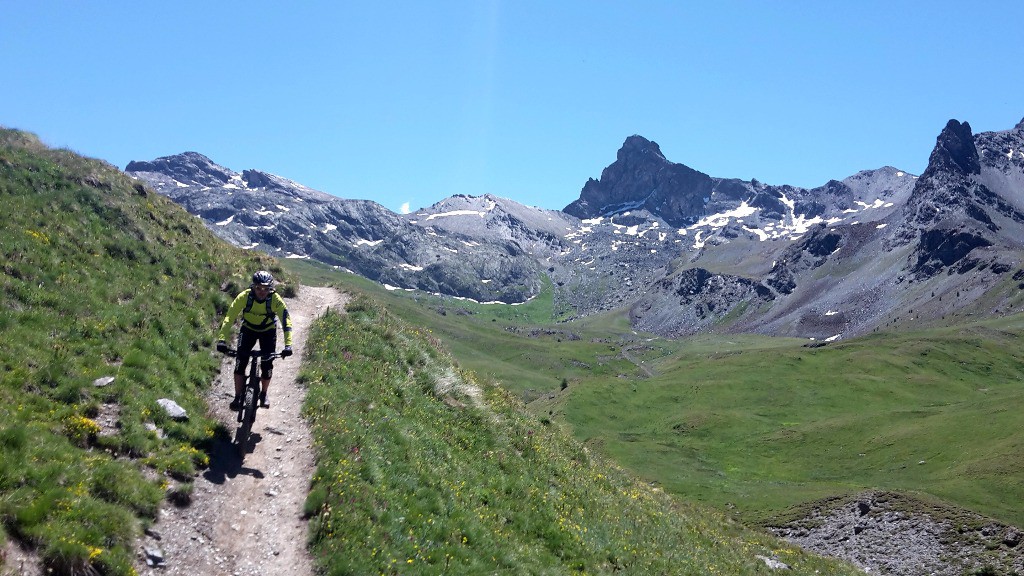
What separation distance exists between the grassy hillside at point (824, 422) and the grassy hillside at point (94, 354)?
16.2 m

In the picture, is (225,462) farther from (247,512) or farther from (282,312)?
(282,312)

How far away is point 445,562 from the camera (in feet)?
47.7

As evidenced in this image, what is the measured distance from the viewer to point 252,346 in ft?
60.5

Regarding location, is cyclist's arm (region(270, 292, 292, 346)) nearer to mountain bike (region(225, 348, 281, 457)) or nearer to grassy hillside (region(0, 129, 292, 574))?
mountain bike (region(225, 348, 281, 457))

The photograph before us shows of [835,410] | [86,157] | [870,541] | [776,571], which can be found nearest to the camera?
[776,571]

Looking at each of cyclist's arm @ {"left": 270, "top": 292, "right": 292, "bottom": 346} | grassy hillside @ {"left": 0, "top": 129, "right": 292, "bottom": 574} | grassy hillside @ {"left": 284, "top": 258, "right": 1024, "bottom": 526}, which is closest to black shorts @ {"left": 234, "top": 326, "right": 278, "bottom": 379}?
cyclist's arm @ {"left": 270, "top": 292, "right": 292, "bottom": 346}

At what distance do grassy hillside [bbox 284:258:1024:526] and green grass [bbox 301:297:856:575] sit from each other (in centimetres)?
834

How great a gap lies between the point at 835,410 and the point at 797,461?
38.9m

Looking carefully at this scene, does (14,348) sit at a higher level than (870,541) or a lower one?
higher

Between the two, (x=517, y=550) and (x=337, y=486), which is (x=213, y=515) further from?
(x=517, y=550)

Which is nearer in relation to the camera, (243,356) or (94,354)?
(94,354)

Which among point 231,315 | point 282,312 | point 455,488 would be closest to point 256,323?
point 231,315

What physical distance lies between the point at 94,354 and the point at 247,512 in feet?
23.7

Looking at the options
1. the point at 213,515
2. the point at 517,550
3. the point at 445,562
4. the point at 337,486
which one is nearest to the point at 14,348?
the point at 213,515
